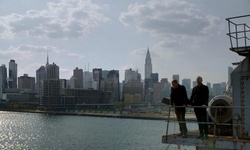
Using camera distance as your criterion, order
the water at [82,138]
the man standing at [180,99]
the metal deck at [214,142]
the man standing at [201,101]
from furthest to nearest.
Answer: the water at [82,138], the man standing at [180,99], the man standing at [201,101], the metal deck at [214,142]

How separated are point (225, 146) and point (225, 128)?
188 cm

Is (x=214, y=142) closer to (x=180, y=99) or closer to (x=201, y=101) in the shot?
(x=201, y=101)

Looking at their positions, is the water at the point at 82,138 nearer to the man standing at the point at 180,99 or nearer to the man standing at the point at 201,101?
the man standing at the point at 180,99

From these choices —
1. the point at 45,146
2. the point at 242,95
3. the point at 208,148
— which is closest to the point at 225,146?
the point at 208,148

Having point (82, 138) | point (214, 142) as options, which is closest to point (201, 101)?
point (214, 142)

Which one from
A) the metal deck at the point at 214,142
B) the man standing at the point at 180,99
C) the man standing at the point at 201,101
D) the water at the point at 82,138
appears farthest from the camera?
the water at the point at 82,138

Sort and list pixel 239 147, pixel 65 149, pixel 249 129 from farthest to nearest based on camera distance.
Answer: pixel 65 149 → pixel 249 129 → pixel 239 147

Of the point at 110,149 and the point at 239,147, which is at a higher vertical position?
the point at 239,147

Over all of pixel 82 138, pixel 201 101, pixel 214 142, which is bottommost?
pixel 82 138

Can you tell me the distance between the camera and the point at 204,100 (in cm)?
1133

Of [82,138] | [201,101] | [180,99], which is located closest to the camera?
[201,101]

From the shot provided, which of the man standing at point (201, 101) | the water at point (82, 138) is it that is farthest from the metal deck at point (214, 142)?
the water at point (82, 138)

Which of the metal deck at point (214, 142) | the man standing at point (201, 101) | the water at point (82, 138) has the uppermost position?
the man standing at point (201, 101)

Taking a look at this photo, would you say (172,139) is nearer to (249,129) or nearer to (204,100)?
(204,100)
